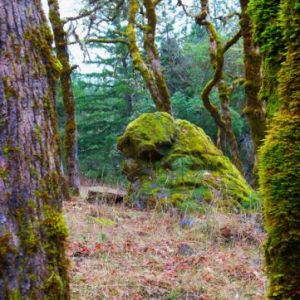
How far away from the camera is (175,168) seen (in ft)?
32.3

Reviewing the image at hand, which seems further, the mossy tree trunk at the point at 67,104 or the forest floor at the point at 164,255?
the mossy tree trunk at the point at 67,104

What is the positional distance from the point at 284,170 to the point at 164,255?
3774mm

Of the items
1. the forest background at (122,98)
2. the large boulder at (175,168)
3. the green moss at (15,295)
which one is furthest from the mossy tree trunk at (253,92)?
the forest background at (122,98)

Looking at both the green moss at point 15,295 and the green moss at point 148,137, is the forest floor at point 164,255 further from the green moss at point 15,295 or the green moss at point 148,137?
the green moss at point 148,137

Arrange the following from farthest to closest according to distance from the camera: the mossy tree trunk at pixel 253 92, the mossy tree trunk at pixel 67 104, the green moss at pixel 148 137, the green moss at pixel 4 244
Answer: the mossy tree trunk at pixel 67 104
the green moss at pixel 148 137
the mossy tree trunk at pixel 253 92
the green moss at pixel 4 244

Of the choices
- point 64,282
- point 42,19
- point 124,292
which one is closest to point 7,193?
point 64,282

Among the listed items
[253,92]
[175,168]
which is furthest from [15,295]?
[175,168]

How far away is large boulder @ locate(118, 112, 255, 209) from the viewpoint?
358 inches

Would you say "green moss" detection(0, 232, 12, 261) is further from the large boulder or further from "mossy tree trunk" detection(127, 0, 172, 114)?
"mossy tree trunk" detection(127, 0, 172, 114)

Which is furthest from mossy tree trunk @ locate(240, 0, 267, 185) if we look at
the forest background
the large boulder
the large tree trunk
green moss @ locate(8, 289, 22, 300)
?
the forest background

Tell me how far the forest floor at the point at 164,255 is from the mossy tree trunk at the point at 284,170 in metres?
2.15

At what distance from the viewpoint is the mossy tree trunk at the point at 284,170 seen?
195cm

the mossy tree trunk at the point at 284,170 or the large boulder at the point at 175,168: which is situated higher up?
the mossy tree trunk at the point at 284,170

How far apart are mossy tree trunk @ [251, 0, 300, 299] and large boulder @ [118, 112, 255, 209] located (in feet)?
21.8
